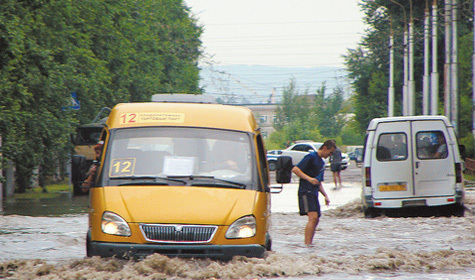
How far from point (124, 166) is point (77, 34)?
20118mm

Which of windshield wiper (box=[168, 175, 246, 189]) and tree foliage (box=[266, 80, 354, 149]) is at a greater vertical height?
tree foliage (box=[266, 80, 354, 149])

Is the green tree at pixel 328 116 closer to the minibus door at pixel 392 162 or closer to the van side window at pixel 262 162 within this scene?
the minibus door at pixel 392 162

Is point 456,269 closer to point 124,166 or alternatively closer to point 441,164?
point 124,166

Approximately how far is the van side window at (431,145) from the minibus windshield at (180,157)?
25.0ft

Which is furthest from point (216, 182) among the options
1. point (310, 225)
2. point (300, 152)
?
point (300, 152)

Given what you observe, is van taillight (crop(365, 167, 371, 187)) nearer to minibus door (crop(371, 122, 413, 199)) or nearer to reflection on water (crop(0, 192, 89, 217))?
minibus door (crop(371, 122, 413, 199))

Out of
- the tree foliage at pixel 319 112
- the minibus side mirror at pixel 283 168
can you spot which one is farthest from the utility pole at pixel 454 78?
the tree foliage at pixel 319 112

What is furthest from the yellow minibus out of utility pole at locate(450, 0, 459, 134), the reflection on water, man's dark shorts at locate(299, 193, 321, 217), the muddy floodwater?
utility pole at locate(450, 0, 459, 134)

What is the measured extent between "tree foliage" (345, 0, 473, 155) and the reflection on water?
25250 mm

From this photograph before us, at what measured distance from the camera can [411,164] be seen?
16.6m

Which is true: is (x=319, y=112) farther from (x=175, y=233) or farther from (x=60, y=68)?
(x=175, y=233)

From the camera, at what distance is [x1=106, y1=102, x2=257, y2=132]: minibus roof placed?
9594 mm

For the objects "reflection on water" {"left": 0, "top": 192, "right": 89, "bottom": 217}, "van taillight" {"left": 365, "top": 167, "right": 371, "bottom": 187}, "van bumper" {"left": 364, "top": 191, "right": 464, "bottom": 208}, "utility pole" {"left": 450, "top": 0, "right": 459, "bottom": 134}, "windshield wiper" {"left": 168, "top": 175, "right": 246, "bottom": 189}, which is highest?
"utility pole" {"left": 450, "top": 0, "right": 459, "bottom": 134}

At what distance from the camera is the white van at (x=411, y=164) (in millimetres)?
16359
